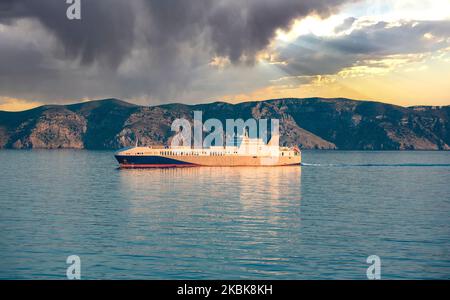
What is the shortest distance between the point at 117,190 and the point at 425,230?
47906mm

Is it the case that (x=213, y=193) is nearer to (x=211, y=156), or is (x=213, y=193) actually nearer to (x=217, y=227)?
(x=217, y=227)

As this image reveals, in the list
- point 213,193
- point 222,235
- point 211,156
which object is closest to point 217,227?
point 222,235

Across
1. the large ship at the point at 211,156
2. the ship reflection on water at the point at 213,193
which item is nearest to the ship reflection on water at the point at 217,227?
the ship reflection on water at the point at 213,193

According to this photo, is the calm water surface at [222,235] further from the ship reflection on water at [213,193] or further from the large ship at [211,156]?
the large ship at [211,156]

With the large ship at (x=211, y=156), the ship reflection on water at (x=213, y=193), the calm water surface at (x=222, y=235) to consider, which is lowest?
the calm water surface at (x=222, y=235)

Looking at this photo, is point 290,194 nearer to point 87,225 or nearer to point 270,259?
point 87,225

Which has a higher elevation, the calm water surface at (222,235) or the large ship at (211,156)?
the large ship at (211,156)

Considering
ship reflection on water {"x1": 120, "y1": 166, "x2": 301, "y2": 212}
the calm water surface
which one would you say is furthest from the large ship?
the calm water surface

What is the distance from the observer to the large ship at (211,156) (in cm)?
13638

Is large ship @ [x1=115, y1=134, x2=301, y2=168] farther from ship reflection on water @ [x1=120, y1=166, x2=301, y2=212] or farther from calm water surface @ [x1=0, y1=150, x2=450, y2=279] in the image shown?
calm water surface @ [x1=0, y1=150, x2=450, y2=279]

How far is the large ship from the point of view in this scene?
136 meters
